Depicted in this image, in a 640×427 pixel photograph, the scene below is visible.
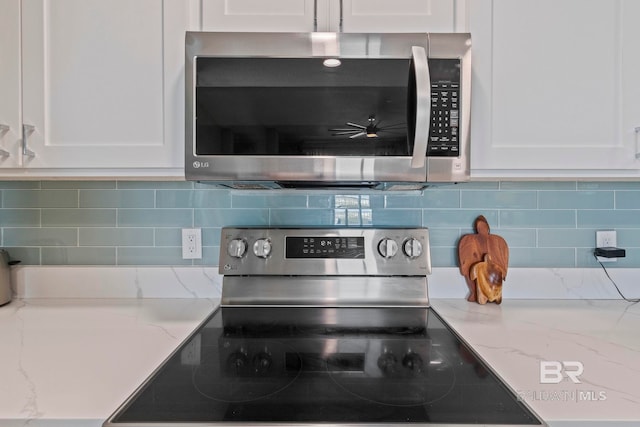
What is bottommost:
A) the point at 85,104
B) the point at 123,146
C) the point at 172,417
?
the point at 172,417

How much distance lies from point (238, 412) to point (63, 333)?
639 mm

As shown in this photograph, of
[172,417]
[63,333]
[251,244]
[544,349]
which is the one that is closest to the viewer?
[172,417]

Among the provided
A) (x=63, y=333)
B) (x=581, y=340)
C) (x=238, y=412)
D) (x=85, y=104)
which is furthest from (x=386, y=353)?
(x=85, y=104)

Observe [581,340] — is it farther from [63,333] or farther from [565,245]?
[63,333]

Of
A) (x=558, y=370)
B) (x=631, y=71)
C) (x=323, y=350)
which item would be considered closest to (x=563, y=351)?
(x=558, y=370)

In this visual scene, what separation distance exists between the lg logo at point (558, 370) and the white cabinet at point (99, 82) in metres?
1.01

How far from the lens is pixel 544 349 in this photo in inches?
34.8

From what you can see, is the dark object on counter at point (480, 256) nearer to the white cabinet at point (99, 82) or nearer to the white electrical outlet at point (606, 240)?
the white electrical outlet at point (606, 240)

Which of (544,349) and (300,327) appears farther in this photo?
(300,327)

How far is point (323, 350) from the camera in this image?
2.95ft

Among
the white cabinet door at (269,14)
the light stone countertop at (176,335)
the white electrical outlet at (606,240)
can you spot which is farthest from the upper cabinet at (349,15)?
the white electrical outlet at (606,240)

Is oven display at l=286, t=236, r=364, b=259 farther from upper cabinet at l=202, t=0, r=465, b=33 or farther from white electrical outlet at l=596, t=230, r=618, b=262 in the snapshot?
white electrical outlet at l=596, t=230, r=618, b=262

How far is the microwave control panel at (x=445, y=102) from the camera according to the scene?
0.95 meters

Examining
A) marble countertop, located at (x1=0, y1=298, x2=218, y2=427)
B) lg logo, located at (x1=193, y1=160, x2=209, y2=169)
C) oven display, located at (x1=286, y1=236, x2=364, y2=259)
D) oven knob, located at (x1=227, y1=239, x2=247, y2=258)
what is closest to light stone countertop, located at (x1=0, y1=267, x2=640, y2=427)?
marble countertop, located at (x1=0, y1=298, x2=218, y2=427)
